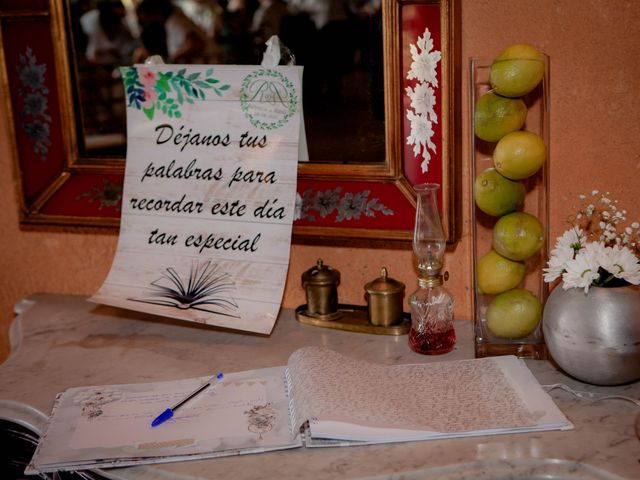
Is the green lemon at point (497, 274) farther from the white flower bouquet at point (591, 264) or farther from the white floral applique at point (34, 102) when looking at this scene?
the white floral applique at point (34, 102)

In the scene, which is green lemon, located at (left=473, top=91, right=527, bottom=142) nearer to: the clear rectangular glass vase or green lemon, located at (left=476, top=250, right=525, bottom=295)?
the clear rectangular glass vase

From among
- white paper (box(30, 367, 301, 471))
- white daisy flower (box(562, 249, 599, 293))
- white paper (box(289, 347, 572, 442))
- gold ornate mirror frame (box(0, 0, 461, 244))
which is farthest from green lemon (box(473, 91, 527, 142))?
white paper (box(30, 367, 301, 471))

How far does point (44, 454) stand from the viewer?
82 centimetres

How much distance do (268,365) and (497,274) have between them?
359 mm

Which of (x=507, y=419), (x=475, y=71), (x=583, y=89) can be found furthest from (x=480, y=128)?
(x=507, y=419)

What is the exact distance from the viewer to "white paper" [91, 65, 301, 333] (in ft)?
3.84

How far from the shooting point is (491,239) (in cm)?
106

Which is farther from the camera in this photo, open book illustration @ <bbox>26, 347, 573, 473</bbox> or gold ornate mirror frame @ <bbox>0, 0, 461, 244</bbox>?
gold ornate mirror frame @ <bbox>0, 0, 461, 244</bbox>

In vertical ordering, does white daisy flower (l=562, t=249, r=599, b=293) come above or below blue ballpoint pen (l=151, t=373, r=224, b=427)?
above

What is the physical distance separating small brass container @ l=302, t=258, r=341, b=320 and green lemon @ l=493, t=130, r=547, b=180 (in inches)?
13.5

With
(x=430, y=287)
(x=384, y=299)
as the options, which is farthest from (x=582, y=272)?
(x=384, y=299)

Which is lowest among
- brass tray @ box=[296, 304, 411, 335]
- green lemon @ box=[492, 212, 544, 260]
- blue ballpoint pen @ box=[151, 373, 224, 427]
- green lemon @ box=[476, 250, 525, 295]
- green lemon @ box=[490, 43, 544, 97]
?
blue ballpoint pen @ box=[151, 373, 224, 427]

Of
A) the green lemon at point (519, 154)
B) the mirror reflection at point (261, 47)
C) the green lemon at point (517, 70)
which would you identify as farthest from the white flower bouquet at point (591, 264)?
the mirror reflection at point (261, 47)

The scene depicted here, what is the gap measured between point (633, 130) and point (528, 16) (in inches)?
9.1
